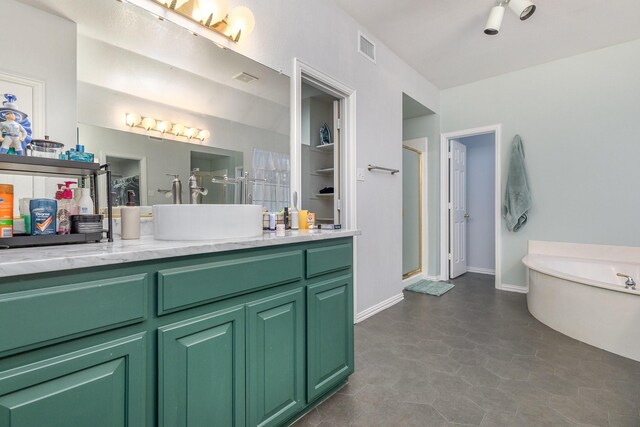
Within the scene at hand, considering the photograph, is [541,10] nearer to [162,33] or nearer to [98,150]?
[162,33]

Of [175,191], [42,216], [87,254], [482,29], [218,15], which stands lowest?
[87,254]

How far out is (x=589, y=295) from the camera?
2.37 m

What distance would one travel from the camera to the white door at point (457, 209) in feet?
14.3

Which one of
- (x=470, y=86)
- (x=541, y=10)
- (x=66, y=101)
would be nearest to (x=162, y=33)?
(x=66, y=101)

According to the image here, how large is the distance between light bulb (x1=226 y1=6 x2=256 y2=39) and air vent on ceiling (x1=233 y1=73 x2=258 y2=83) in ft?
0.66

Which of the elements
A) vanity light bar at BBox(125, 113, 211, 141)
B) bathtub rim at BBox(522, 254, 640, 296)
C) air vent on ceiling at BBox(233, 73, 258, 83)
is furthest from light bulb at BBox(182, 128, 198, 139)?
bathtub rim at BBox(522, 254, 640, 296)

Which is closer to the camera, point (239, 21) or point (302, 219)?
point (239, 21)

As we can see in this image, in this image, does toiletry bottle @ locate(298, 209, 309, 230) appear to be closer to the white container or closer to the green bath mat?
the white container

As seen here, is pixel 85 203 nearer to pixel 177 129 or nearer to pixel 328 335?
pixel 177 129

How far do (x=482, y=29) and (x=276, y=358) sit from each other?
126 inches

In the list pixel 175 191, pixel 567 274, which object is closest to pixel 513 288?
pixel 567 274

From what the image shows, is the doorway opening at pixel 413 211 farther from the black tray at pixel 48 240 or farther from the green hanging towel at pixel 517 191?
the black tray at pixel 48 240

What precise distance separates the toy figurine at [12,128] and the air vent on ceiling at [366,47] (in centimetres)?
248

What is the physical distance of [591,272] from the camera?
3148 mm
